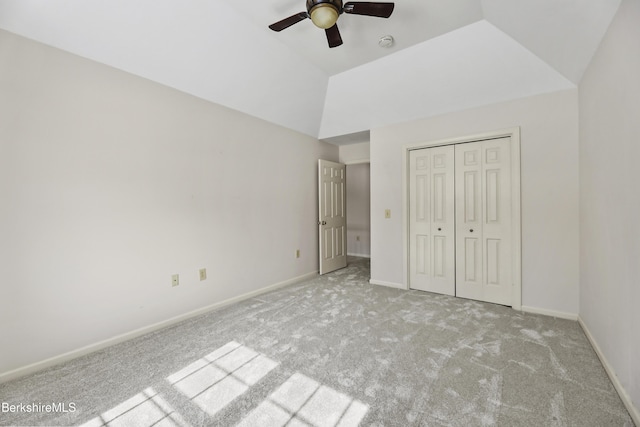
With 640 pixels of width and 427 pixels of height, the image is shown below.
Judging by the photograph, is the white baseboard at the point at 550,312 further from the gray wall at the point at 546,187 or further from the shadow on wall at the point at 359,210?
the shadow on wall at the point at 359,210

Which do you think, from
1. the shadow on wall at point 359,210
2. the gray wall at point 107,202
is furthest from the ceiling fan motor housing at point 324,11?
the shadow on wall at point 359,210

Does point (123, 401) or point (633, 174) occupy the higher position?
point (633, 174)

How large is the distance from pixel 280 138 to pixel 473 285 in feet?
10.7

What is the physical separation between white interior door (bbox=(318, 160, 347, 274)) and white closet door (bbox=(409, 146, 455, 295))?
1.46 m

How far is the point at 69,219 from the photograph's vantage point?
6.95 feet

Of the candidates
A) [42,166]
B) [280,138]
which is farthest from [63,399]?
[280,138]

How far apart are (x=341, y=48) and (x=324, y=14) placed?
1088 mm

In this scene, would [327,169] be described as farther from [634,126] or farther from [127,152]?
[634,126]

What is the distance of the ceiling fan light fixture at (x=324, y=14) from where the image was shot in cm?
193

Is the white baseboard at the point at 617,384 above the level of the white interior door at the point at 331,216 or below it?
below

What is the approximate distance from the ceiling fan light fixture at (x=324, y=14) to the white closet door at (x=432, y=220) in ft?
7.28

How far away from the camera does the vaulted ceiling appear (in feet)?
6.53

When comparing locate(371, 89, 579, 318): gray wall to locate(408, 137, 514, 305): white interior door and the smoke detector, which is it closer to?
locate(408, 137, 514, 305): white interior door

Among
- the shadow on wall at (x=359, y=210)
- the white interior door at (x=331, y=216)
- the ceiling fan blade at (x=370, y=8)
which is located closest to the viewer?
the ceiling fan blade at (x=370, y=8)
